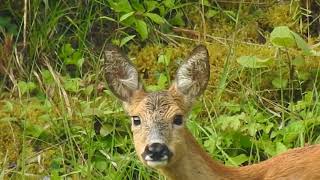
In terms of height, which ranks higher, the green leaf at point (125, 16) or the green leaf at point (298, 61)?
the green leaf at point (125, 16)

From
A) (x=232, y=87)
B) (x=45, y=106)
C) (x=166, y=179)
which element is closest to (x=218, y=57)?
(x=232, y=87)

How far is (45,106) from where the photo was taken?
29.7ft

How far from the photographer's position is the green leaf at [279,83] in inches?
356

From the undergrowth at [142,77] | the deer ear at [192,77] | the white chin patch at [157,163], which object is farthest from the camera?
the undergrowth at [142,77]

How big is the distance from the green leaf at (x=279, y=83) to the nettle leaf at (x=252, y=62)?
0.40ft

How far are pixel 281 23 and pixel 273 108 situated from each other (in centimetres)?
99

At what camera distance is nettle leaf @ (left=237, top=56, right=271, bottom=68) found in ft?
29.4

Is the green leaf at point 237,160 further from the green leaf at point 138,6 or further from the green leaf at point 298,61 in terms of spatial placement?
the green leaf at point 138,6

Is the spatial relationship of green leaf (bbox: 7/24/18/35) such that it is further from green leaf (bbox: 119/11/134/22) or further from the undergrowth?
green leaf (bbox: 119/11/134/22)

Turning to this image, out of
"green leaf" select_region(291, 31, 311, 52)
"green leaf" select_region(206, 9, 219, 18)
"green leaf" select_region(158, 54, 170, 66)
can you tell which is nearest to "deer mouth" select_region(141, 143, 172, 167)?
"green leaf" select_region(291, 31, 311, 52)

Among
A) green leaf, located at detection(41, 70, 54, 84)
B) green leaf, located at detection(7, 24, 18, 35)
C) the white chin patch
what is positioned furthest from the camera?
green leaf, located at detection(7, 24, 18, 35)

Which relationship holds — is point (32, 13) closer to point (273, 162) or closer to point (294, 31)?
point (294, 31)

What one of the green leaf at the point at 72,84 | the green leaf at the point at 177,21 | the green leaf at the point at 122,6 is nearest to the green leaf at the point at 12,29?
the green leaf at the point at 72,84

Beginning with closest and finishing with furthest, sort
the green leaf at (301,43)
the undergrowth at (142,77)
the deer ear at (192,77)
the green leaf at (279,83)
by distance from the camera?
the deer ear at (192,77) → the undergrowth at (142,77) → the green leaf at (301,43) → the green leaf at (279,83)
